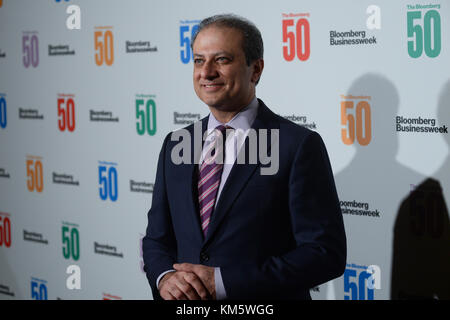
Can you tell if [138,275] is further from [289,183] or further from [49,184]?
[289,183]

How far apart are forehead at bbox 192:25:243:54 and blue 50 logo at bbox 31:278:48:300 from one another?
9.22 ft

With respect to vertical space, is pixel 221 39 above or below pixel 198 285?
above

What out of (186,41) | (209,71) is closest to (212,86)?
(209,71)

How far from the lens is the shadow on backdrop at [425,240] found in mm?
2406

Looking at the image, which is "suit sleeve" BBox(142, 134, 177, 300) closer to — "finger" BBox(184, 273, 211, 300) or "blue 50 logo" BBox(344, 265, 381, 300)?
"finger" BBox(184, 273, 211, 300)

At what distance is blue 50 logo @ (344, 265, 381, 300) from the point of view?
104 inches

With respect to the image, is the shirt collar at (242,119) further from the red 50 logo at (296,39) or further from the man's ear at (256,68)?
the red 50 logo at (296,39)

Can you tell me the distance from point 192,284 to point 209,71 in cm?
62

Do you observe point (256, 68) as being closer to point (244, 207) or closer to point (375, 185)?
point (244, 207)

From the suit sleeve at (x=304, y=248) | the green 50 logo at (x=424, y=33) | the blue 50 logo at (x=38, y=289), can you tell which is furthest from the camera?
the blue 50 logo at (x=38, y=289)

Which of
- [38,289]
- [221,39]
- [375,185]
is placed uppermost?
[221,39]

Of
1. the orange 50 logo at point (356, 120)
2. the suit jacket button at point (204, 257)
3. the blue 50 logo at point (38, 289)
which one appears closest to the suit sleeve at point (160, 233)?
the suit jacket button at point (204, 257)

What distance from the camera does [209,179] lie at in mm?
1913

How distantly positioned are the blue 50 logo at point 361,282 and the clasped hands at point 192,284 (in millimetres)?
1075
